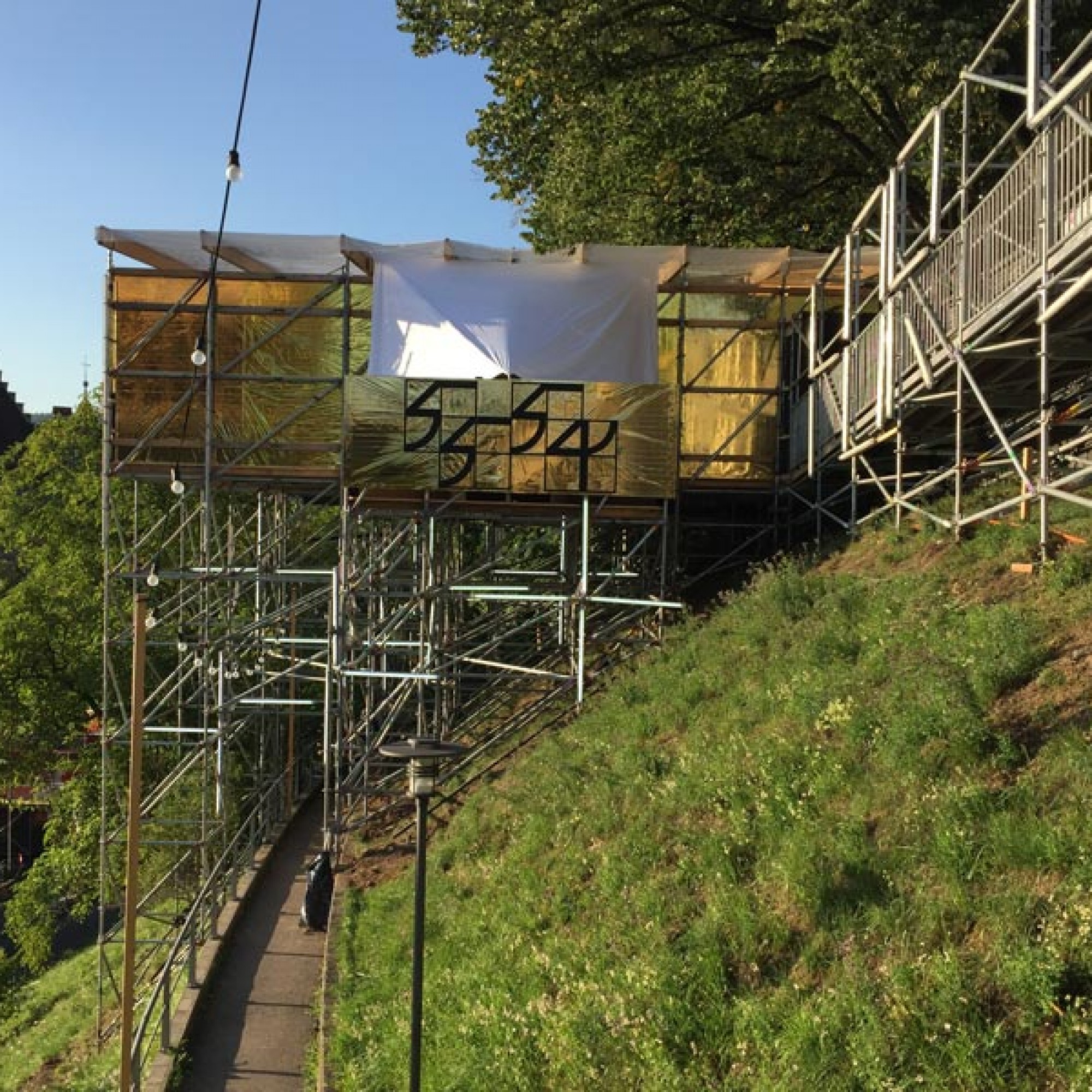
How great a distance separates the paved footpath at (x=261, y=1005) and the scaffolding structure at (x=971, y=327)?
25.0 ft

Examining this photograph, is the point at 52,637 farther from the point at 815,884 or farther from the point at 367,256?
the point at 815,884

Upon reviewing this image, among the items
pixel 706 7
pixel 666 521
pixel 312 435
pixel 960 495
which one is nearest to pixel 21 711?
pixel 312 435

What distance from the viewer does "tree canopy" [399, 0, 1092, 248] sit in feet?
53.1

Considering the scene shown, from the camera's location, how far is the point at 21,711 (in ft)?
79.8

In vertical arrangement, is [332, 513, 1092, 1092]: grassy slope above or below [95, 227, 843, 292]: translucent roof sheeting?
below

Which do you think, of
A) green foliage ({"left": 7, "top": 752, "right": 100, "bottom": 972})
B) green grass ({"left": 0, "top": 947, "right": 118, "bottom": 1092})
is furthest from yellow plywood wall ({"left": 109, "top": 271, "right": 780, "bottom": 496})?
green foliage ({"left": 7, "top": 752, "right": 100, "bottom": 972})

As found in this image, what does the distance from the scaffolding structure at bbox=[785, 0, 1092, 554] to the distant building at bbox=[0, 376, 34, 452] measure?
143ft

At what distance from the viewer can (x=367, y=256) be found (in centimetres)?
1580

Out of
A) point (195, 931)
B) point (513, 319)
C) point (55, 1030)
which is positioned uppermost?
point (513, 319)

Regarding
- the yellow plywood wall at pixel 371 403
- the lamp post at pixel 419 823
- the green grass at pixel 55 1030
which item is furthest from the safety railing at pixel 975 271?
the green grass at pixel 55 1030

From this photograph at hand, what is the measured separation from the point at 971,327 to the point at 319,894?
30.7 feet

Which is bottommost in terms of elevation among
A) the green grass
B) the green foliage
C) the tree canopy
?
the green grass

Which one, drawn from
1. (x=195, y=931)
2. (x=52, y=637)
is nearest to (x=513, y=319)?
(x=195, y=931)

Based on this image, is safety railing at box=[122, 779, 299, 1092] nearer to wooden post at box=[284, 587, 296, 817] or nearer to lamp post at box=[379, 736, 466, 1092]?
wooden post at box=[284, 587, 296, 817]
